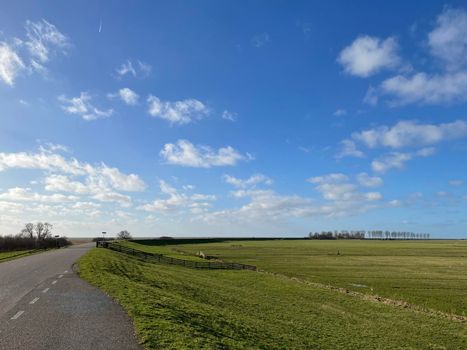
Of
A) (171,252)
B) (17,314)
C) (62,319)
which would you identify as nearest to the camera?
(62,319)

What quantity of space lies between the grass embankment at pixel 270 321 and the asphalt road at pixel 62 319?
0.60m

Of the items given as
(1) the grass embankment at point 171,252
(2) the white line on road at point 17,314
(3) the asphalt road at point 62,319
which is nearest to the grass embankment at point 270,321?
(3) the asphalt road at point 62,319

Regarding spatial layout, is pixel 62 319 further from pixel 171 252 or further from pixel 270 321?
pixel 171 252

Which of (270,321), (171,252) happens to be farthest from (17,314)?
(171,252)

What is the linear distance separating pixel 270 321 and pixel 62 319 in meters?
10.9

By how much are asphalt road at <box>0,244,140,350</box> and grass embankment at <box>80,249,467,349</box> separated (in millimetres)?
604

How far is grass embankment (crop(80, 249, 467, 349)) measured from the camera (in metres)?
13.2

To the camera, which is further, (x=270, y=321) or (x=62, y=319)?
(x=270, y=321)

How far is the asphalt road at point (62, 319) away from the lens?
10.9 m

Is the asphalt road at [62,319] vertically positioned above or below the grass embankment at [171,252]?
above

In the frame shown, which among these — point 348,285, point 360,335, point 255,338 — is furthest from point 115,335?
point 348,285

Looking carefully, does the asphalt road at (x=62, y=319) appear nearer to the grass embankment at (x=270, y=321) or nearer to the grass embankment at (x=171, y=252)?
the grass embankment at (x=270, y=321)

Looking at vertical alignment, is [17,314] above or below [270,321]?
above

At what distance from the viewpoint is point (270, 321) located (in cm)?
2134
